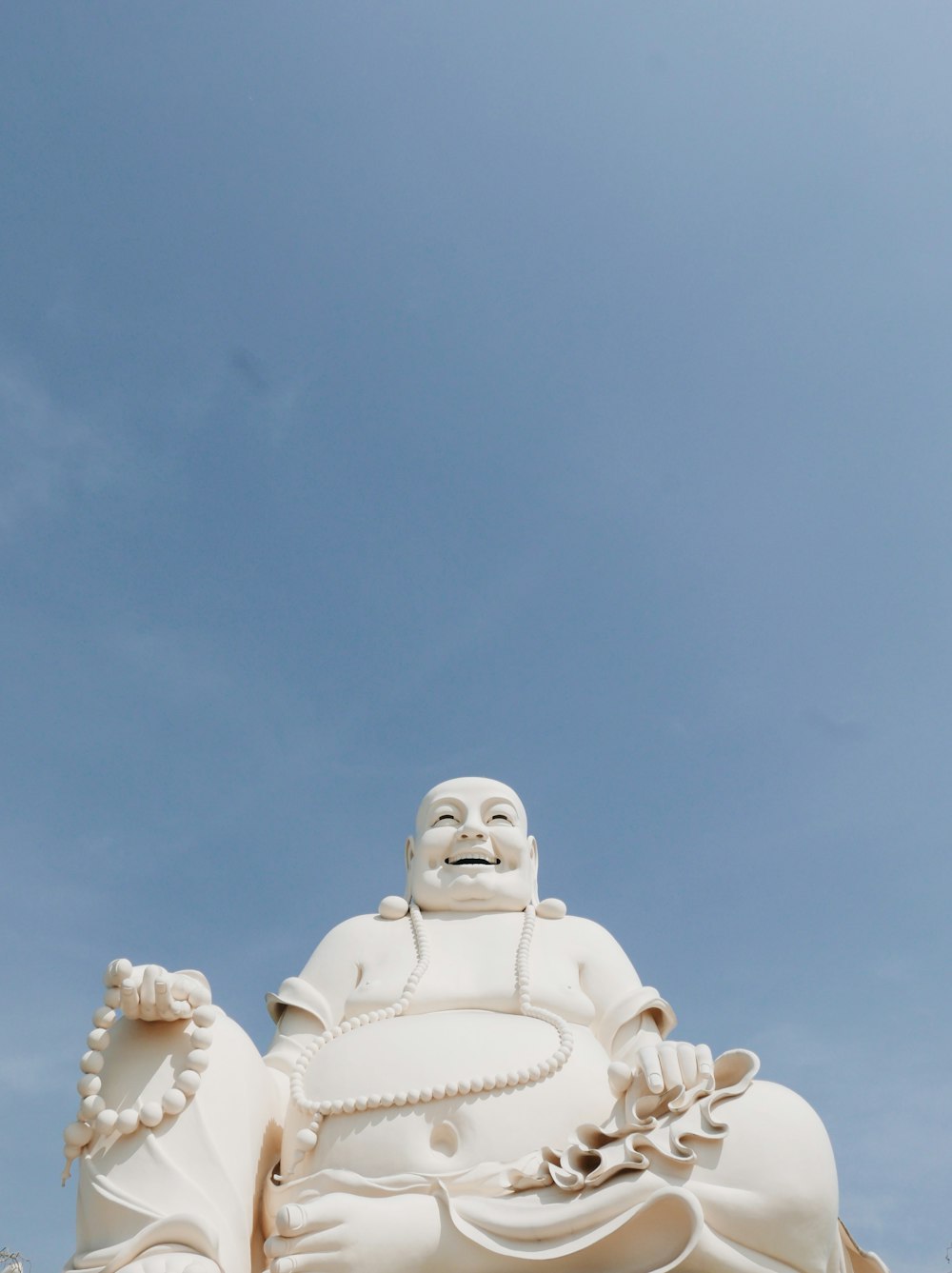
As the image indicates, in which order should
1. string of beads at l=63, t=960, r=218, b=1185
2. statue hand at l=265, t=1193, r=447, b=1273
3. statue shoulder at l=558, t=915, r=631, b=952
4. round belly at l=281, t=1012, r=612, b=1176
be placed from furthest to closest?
1. statue shoulder at l=558, t=915, r=631, b=952
2. round belly at l=281, t=1012, r=612, b=1176
3. string of beads at l=63, t=960, r=218, b=1185
4. statue hand at l=265, t=1193, r=447, b=1273

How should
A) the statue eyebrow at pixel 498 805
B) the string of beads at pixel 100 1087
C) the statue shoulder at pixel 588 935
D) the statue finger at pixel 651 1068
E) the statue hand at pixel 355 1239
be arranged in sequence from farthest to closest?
the statue eyebrow at pixel 498 805 → the statue shoulder at pixel 588 935 → the statue finger at pixel 651 1068 → the string of beads at pixel 100 1087 → the statue hand at pixel 355 1239

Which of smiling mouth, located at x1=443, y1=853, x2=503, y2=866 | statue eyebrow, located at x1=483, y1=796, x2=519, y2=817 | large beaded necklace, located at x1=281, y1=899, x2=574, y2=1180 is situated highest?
statue eyebrow, located at x1=483, y1=796, x2=519, y2=817

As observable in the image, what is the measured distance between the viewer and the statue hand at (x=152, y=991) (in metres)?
4.68

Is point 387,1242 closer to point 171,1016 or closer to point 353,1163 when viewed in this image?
point 353,1163

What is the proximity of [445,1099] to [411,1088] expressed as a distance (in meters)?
0.13

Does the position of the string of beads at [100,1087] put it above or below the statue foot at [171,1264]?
above

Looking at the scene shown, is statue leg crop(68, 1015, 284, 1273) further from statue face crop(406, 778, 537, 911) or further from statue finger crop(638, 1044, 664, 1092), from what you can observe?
statue face crop(406, 778, 537, 911)

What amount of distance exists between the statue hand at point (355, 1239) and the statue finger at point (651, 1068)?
0.88 metres

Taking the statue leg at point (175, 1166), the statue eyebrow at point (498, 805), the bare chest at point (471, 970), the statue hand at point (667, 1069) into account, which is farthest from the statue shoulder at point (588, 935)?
the statue leg at point (175, 1166)

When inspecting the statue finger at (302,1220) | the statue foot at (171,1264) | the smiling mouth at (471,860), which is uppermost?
the smiling mouth at (471,860)

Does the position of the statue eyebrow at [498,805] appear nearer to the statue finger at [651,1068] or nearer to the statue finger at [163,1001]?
the statue finger at [651,1068]

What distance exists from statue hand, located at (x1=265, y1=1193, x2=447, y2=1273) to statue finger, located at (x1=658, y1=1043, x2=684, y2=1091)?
0.95 metres

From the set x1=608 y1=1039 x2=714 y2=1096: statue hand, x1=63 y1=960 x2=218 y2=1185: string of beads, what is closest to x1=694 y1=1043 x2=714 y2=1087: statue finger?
x1=608 y1=1039 x2=714 y2=1096: statue hand

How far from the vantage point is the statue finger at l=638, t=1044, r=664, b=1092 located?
4754 millimetres
